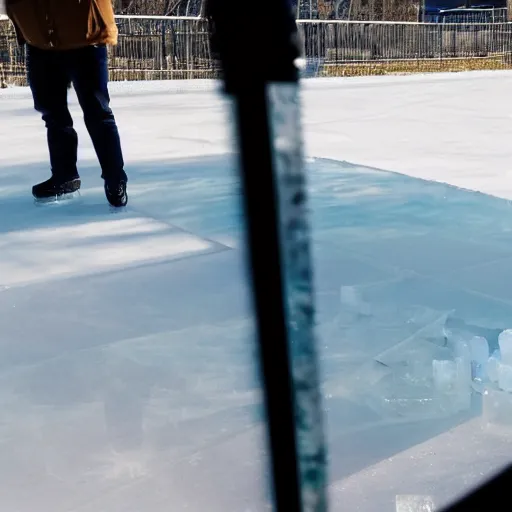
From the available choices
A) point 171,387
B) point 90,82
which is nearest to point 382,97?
point 90,82

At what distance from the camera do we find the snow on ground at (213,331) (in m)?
1.33

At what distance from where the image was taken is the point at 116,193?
3.54 meters

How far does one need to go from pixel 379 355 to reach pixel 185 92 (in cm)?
956

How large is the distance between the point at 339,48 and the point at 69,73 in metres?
12.0

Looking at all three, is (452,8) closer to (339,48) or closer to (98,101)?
(339,48)

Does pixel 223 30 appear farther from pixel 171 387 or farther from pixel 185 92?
pixel 185 92

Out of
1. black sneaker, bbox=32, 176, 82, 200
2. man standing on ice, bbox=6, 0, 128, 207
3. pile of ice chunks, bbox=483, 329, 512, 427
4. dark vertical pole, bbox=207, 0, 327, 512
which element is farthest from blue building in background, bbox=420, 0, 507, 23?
dark vertical pole, bbox=207, 0, 327, 512

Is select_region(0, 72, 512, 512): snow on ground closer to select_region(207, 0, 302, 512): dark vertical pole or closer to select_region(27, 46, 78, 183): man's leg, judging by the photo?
select_region(207, 0, 302, 512): dark vertical pole

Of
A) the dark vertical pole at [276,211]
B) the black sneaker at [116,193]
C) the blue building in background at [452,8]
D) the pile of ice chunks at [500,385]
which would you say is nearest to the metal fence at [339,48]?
the black sneaker at [116,193]

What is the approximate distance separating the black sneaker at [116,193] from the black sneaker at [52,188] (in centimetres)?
32

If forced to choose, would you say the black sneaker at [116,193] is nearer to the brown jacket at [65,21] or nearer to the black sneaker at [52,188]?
the black sneaker at [52,188]

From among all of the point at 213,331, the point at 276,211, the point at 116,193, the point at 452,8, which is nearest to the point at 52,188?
the point at 116,193

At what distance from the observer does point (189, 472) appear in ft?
4.39

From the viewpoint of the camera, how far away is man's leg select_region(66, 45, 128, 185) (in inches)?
128
